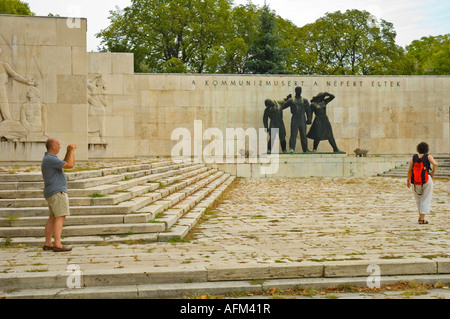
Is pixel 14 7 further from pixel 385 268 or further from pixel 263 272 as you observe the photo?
pixel 385 268

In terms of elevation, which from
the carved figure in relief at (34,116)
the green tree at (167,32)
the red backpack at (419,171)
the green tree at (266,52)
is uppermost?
the green tree at (167,32)

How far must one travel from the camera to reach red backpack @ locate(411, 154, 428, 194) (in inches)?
341

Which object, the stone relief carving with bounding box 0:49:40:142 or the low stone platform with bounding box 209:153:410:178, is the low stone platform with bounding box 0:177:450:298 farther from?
the low stone platform with bounding box 209:153:410:178

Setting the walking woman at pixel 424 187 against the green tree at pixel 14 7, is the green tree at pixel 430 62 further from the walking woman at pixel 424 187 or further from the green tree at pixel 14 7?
the walking woman at pixel 424 187

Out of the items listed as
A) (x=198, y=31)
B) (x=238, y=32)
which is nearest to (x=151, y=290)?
(x=198, y=31)

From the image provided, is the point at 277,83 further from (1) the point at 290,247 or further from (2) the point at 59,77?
(1) the point at 290,247

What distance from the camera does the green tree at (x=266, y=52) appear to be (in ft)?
106

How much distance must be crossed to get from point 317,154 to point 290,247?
17.2 m

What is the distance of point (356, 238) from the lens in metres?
7.10

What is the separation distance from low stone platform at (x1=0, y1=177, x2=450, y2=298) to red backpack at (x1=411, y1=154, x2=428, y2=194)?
0.72 meters

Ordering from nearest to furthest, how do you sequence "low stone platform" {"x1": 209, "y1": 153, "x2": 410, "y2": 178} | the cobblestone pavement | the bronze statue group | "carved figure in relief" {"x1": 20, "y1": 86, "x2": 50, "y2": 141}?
the cobblestone pavement
"carved figure in relief" {"x1": 20, "y1": 86, "x2": 50, "y2": 141}
"low stone platform" {"x1": 209, "y1": 153, "x2": 410, "y2": 178}
the bronze statue group

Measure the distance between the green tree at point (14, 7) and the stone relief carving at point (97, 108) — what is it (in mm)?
18900

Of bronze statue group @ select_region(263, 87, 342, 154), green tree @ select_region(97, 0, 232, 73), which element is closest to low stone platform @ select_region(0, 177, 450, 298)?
bronze statue group @ select_region(263, 87, 342, 154)

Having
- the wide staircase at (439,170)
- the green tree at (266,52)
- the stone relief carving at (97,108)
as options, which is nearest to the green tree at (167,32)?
the green tree at (266,52)
